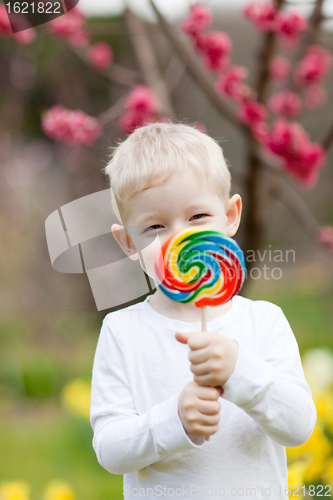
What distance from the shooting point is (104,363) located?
101cm

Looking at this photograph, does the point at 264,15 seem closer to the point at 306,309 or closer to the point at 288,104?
the point at 288,104

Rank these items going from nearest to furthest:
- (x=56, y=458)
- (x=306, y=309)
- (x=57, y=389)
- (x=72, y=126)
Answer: (x=72, y=126), (x=56, y=458), (x=57, y=389), (x=306, y=309)

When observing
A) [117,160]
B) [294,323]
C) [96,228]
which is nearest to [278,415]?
[117,160]

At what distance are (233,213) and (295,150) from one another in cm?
93

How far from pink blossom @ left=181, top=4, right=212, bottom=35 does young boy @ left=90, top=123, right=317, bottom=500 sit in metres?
1.05

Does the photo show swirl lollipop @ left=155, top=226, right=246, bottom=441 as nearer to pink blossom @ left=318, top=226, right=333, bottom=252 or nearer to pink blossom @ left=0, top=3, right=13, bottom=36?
pink blossom @ left=318, top=226, right=333, bottom=252

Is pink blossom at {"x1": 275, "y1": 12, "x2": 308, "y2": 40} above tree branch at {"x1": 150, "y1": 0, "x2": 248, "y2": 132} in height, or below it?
above

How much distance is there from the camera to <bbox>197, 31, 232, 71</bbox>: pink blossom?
1.96 meters

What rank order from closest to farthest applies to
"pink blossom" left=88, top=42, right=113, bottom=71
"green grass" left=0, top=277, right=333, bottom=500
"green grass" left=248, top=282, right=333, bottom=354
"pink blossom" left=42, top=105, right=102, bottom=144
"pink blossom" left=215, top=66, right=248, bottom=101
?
"pink blossom" left=215, top=66, right=248, bottom=101 < "pink blossom" left=42, top=105, right=102, bottom=144 < "green grass" left=0, top=277, right=333, bottom=500 < "pink blossom" left=88, top=42, right=113, bottom=71 < "green grass" left=248, top=282, right=333, bottom=354

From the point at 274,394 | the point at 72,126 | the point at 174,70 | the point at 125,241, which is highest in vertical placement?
the point at 125,241

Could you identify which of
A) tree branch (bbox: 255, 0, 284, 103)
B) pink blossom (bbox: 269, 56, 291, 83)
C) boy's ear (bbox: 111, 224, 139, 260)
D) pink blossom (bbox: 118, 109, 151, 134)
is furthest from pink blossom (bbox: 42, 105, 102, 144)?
boy's ear (bbox: 111, 224, 139, 260)

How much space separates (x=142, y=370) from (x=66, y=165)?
361cm

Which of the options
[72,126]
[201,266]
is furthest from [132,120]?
[201,266]

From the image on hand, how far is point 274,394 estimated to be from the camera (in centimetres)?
88
